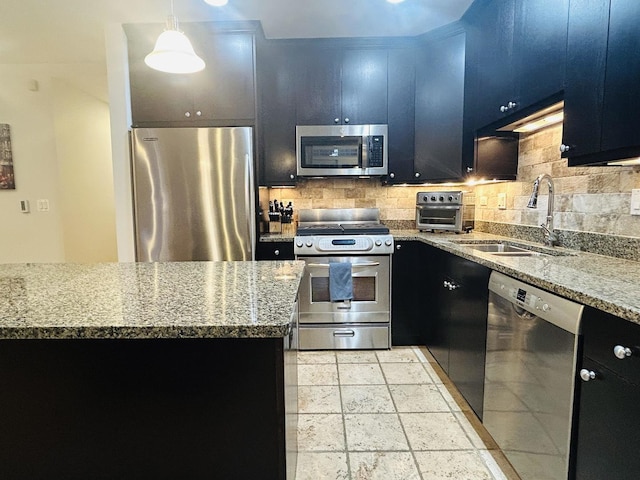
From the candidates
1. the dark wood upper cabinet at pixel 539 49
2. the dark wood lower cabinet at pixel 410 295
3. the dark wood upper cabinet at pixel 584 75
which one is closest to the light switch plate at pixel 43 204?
the dark wood lower cabinet at pixel 410 295

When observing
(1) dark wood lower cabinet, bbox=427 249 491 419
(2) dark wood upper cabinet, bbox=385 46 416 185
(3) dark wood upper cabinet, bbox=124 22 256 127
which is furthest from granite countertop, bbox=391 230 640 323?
(3) dark wood upper cabinet, bbox=124 22 256 127

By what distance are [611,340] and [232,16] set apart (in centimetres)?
279

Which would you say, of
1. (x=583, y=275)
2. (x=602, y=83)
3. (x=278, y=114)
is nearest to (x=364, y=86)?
(x=278, y=114)

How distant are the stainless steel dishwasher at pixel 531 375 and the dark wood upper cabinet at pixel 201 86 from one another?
7.10 feet

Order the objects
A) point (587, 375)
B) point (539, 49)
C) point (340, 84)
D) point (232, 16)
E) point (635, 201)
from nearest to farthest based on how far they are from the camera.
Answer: point (587, 375) → point (635, 201) → point (539, 49) → point (232, 16) → point (340, 84)

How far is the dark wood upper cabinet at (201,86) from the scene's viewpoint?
260 centimetres

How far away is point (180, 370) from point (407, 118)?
2.63 m

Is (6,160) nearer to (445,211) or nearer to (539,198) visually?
(445,211)

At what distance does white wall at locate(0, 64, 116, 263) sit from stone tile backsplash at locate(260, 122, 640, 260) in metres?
2.26

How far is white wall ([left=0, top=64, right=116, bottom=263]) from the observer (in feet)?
11.0

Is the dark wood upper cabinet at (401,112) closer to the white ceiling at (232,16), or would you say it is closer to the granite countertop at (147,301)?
the white ceiling at (232,16)

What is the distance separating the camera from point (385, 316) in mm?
2746

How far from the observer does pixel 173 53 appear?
156 cm

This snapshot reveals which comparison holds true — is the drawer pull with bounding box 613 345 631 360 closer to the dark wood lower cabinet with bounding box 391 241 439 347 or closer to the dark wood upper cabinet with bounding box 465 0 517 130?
the dark wood upper cabinet with bounding box 465 0 517 130
